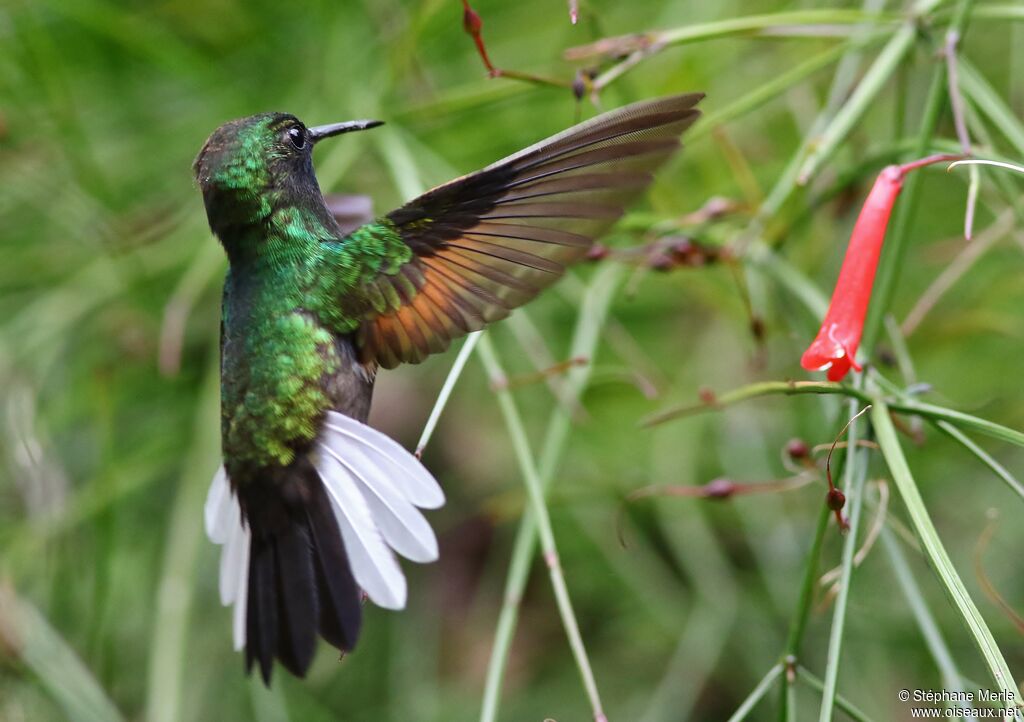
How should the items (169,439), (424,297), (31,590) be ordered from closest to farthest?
(424,297) → (31,590) → (169,439)

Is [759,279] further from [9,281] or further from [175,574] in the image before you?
[9,281]

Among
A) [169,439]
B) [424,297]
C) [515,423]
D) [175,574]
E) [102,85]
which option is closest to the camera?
[424,297]

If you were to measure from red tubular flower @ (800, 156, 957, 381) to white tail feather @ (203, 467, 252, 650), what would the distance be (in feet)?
1.94

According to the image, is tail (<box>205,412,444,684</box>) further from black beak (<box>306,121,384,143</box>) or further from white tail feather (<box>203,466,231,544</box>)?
black beak (<box>306,121,384,143</box>)

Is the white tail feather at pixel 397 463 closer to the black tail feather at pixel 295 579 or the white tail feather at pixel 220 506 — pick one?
the black tail feather at pixel 295 579

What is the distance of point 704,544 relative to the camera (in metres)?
1.87

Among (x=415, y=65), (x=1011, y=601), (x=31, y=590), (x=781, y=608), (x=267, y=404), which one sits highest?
(x=415, y=65)

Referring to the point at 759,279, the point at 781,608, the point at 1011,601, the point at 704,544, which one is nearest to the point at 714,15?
the point at 759,279

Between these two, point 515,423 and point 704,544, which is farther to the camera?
point 704,544

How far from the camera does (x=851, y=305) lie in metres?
0.95

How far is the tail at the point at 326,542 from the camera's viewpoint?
0.98 metres

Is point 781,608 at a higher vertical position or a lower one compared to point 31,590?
lower

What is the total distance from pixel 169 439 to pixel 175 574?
50cm

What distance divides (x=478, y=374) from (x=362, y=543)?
1.25 m
